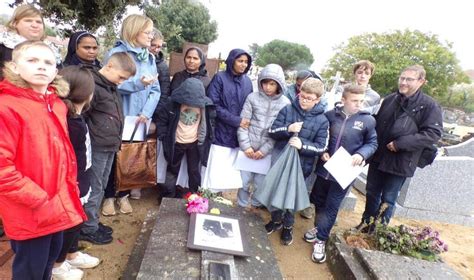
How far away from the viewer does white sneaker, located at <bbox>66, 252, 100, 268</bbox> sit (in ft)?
8.36

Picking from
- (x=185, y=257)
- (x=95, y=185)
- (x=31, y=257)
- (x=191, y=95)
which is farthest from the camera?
(x=191, y=95)

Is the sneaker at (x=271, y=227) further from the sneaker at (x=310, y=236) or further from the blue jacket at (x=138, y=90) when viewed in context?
the blue jacket at (x=138, y=90)

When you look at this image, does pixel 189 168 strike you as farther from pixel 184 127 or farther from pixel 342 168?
pixel 342 168

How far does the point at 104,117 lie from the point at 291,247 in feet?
7.46

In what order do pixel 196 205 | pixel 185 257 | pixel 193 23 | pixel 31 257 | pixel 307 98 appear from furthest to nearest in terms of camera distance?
pixel 193 23
pixel 307 98
pixel 196 205
pixel 185 257
pixel 31 257

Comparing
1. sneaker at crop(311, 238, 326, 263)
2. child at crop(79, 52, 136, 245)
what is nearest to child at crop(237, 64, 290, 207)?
sneaker at crop(311, 238, 326, 263)

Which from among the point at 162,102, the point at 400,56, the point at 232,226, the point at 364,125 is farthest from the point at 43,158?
the point at 400,56

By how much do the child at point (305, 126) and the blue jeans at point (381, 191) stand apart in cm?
78

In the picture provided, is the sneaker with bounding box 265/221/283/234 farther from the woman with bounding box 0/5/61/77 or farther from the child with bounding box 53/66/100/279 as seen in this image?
the woman with bounding box 0/5/61/77

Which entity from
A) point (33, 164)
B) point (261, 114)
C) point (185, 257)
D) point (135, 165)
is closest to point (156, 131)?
point (135, 165)

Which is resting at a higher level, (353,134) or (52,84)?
(52,84)

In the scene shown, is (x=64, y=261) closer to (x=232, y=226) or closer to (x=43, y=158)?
(x=43, y=158)

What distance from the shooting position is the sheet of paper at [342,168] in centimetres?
304

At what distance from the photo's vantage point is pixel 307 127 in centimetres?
317
